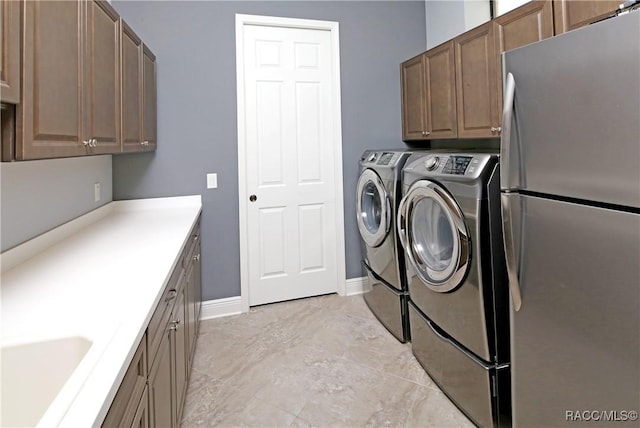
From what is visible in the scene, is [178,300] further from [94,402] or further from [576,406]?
[576,406]

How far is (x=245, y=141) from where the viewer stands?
3006 mm

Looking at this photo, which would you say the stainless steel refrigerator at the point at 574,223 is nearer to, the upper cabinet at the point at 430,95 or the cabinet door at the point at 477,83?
the cabinet door at the point at 477,83

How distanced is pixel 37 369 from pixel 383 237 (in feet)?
6.79

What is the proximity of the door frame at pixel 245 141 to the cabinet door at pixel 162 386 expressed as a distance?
64.9 inches

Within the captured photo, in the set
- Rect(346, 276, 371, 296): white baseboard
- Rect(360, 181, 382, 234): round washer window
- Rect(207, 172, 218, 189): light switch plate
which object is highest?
Rect(207, 172, 218, 189): light switch plate

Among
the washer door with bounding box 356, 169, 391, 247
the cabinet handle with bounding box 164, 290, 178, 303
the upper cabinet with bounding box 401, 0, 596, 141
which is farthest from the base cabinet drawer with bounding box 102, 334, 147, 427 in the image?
the upper cabinet with bounding box 401, 0, 596, 141

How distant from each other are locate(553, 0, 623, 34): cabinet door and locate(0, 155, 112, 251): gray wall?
2633mm

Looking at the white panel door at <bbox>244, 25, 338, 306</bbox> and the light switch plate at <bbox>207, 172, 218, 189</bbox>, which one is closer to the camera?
the light switch plate at <bbox>207, 172, 218, 189</bbox>

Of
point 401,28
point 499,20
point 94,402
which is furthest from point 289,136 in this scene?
point 94,402

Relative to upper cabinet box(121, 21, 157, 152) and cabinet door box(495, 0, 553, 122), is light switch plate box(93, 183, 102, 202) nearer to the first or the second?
upper cabinet box(121, 21, 157, 152)

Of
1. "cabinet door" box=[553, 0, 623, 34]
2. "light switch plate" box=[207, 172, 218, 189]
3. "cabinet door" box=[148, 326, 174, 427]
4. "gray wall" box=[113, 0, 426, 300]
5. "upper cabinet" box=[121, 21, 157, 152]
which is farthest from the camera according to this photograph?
"light switch plate" box=[207, 172, 218, 189]

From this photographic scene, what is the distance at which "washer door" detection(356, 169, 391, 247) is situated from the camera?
2561mm

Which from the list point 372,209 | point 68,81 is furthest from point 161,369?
point 372,209

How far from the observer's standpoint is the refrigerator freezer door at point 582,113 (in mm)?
965
